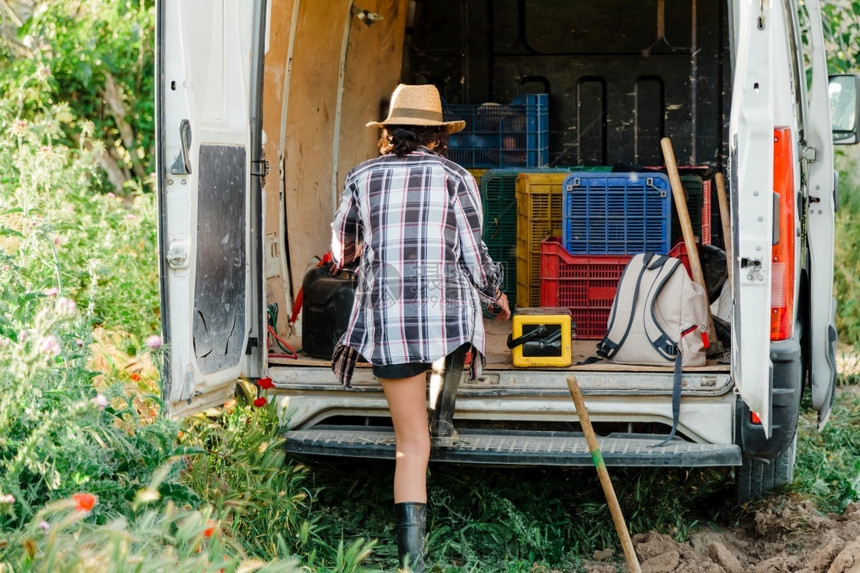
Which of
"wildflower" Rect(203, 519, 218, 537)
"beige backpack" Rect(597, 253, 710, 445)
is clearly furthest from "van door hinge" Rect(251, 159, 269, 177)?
"wildflower" Rect(203, 519, 218, 537)

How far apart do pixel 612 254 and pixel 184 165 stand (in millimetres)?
2400

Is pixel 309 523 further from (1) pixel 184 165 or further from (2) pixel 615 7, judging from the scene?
(2) pixel 615 7

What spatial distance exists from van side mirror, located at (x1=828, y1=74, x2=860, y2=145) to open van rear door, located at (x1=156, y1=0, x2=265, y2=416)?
2.65 meters

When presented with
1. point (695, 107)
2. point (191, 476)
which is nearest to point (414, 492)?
point (191, 476)

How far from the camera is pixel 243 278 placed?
455 cm

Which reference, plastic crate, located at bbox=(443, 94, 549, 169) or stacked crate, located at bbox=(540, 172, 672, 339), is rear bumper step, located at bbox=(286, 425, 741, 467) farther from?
plastic crate, located at bbox=(443, 94, 549, 169)

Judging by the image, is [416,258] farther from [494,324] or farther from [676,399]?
[494,324]

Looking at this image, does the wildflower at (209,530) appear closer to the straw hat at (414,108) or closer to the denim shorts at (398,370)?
the denim shorts at (398,370)

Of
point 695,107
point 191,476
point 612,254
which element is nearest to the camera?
point 191,476

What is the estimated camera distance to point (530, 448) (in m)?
4.36


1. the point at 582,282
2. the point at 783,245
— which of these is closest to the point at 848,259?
the point at 582,282

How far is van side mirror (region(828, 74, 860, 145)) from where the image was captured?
5.16 m

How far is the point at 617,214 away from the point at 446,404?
179 cm

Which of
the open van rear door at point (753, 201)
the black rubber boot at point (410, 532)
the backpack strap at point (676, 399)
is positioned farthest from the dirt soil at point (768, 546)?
the black rubber boot at point (410, 532)
